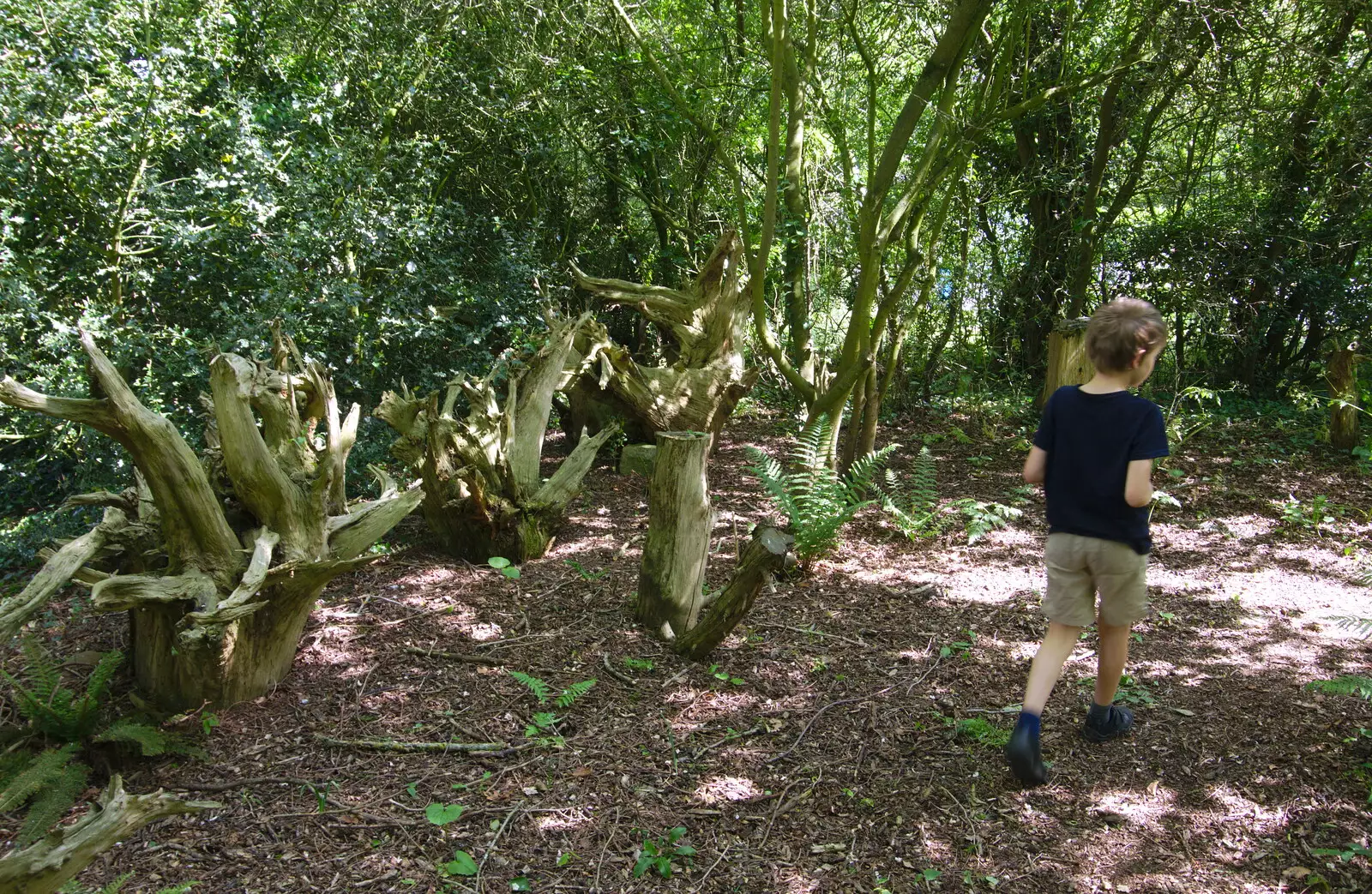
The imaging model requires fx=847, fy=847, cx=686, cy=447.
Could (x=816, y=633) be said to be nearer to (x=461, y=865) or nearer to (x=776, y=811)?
(x=776, y=811)

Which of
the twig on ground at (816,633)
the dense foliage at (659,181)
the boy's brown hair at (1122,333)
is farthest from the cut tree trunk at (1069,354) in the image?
the boy's brown hair at (1122,333)

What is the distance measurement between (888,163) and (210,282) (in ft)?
18.1

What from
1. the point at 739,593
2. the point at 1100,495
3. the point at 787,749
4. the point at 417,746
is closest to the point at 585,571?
the point at 739,593

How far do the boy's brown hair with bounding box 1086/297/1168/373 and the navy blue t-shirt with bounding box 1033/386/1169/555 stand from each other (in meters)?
0.12

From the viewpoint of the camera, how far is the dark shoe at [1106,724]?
135 inches

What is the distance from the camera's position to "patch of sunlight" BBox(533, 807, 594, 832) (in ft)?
9.97

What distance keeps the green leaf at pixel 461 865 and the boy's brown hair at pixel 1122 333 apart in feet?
9.22

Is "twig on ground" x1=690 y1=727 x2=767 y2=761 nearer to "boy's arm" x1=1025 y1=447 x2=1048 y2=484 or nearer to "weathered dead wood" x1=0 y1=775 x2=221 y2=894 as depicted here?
"boy's arm" x1=1025 y1=447 x2=1048 y2=484

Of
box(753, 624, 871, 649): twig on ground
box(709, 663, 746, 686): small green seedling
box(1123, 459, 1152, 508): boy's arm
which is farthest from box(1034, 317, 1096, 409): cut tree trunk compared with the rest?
box(709, 663, 746, 686): small green seedling

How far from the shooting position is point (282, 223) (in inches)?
288

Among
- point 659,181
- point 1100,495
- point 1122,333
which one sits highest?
point 659,181

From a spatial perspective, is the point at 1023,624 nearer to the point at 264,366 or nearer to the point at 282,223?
the point at 264,366

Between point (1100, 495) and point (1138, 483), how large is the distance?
0.16 meters

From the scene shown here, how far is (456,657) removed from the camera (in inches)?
164
